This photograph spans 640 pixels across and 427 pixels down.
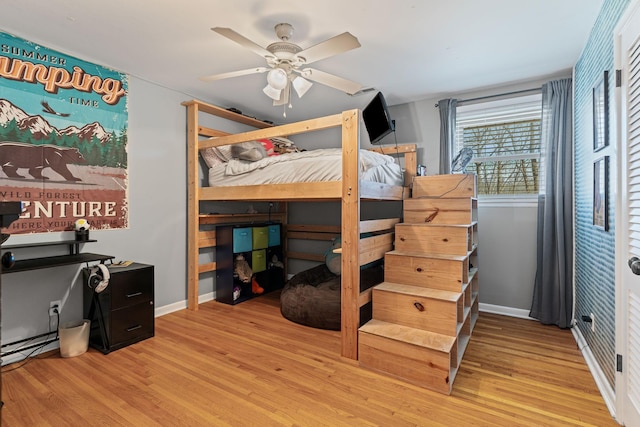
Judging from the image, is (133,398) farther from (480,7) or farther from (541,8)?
(541,8)

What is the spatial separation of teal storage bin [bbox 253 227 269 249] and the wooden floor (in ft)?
4.36

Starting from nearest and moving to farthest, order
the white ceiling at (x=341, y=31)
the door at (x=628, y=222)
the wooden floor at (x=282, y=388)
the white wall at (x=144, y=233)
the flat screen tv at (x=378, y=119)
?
the door at (x=628, y=222)
the wooden floor at (x=282, y=388)
the white ceiling at (x=341, y=31)
the white wall at (x=144, y=233)
the flat screen tv at (x=378, y=119)

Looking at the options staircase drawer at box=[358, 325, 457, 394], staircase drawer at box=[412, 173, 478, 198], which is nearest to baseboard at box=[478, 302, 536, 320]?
staircase drawer at box=[412, 173, 478, 198]

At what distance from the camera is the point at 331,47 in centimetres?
212

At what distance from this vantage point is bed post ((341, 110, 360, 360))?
2463 millimetres

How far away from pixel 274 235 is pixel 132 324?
6.41ft

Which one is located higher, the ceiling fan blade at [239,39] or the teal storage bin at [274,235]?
the ceiling fan blade at [239,39]

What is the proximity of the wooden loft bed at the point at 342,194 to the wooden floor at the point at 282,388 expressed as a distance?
17.8 inches

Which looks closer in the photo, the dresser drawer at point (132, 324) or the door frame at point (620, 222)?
the door frame at point (620, 222)

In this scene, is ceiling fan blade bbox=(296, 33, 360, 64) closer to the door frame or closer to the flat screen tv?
the flat screen tv

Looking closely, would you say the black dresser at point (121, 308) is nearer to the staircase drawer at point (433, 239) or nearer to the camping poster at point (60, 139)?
the camping poster at point (60, 139)

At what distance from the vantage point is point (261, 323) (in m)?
3.22

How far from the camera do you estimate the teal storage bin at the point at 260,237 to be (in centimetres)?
405

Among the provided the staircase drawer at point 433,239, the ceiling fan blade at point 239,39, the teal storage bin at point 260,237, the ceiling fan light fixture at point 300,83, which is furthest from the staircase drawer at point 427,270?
the teal storage bin at point 260,237
